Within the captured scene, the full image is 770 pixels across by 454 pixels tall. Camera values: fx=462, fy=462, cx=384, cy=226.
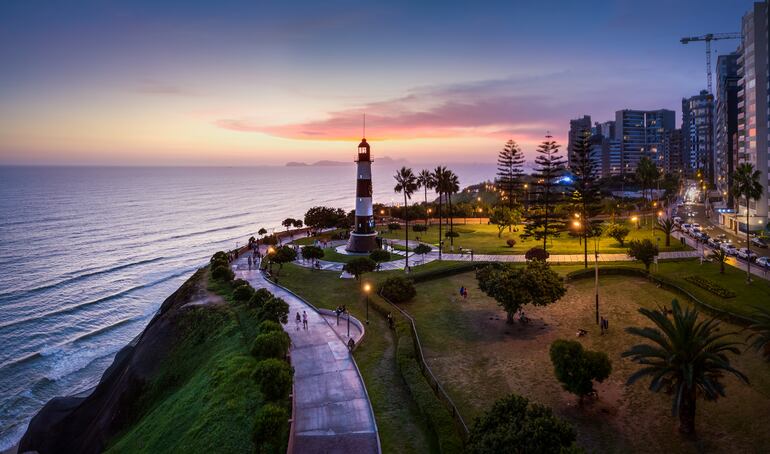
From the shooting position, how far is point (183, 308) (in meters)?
35.4

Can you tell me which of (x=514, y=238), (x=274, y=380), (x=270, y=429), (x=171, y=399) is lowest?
(x=171, y=399)

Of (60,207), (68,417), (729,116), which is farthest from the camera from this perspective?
(60,207)

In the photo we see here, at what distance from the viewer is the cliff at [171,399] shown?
20312 mm

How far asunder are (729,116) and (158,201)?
166 metres

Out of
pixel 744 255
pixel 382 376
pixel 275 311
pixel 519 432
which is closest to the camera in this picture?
pixel 519 432

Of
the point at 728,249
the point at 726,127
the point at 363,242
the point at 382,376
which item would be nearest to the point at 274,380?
the point at 382,376

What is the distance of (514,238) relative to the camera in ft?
197

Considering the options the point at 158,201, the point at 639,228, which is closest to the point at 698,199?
the point at 639,228

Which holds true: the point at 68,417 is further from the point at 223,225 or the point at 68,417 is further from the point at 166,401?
the point at 223,225

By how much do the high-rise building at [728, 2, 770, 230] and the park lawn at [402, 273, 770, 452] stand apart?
38.3m

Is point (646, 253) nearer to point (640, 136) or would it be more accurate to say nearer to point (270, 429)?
point (270, 429)

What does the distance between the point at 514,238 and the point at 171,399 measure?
150 feet

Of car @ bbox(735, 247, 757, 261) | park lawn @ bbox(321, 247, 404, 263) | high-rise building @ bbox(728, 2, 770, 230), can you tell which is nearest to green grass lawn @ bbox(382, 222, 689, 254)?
car @ bbox(735, 247, 757, 261)

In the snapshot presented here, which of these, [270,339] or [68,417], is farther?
[68,417]
